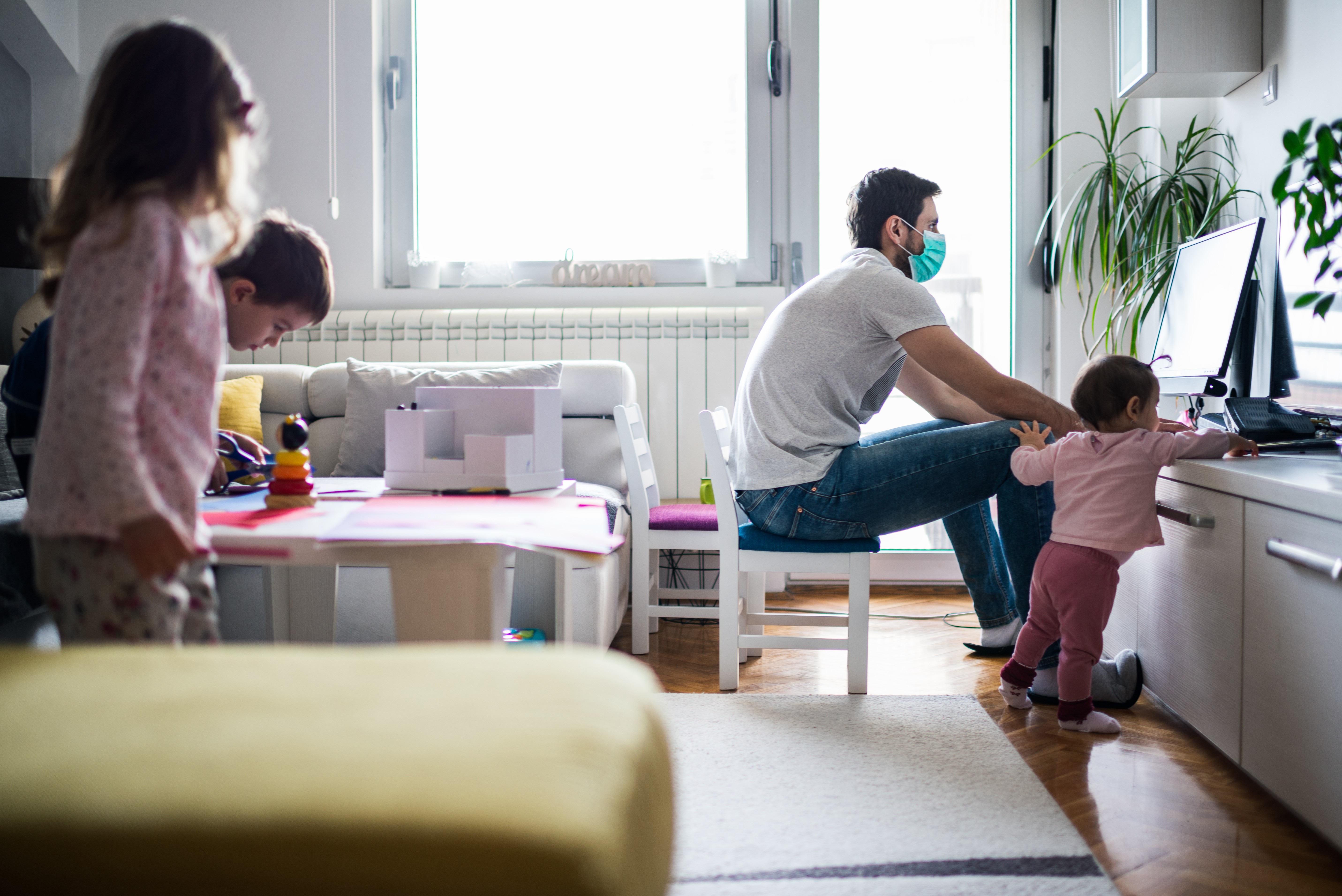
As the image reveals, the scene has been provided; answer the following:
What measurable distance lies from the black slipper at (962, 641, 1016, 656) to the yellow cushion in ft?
6.93

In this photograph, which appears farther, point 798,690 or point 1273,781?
point 798,690

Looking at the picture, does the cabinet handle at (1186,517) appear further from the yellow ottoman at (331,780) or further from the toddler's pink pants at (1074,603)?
the yellow ottoman at (331,780)

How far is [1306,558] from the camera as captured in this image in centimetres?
135

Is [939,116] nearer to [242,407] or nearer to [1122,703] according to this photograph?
[1122,703]

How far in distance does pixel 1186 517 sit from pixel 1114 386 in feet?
0.91

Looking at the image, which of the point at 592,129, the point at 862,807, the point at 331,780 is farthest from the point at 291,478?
the point at 592,129

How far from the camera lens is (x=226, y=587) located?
2.26 m

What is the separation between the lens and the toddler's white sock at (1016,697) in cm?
204

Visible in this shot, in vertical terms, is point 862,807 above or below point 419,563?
below

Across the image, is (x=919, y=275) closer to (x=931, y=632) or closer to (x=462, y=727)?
(x=931, y=632)

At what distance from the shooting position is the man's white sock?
2338 millimetres

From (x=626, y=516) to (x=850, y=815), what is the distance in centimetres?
126

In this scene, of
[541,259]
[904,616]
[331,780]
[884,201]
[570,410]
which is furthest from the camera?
[541,259]

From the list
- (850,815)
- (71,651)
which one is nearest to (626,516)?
(850,815)
